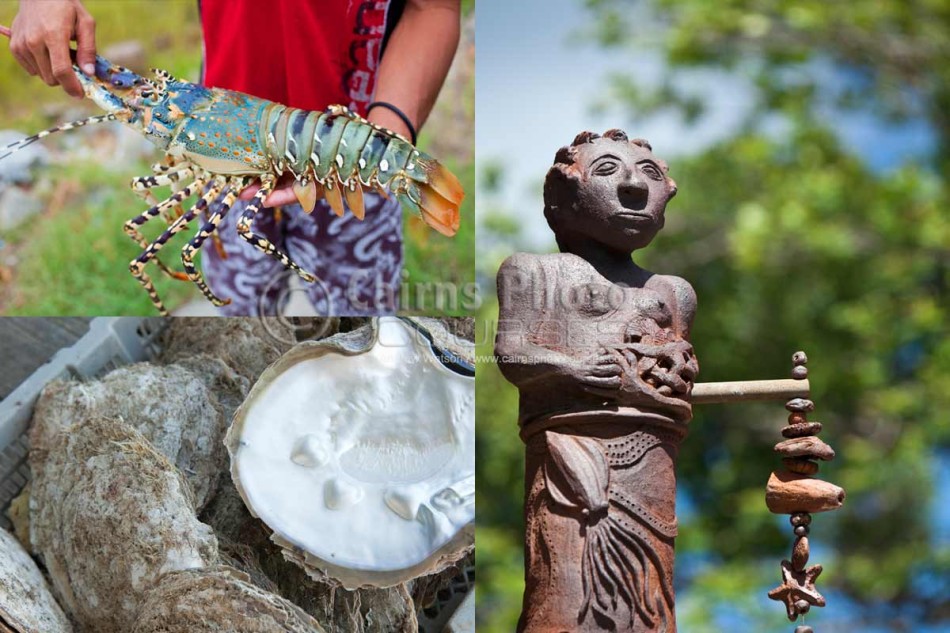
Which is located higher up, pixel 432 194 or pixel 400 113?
pixel 400 113

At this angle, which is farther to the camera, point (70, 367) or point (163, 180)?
point (163, 180)

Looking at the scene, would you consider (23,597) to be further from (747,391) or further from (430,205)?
(747,391)

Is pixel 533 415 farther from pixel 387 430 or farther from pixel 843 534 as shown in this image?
pixel 843 534

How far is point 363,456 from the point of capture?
2824 mm

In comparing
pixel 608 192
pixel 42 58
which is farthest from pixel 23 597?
pixel 608 192

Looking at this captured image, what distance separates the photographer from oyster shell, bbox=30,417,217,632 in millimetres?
2584

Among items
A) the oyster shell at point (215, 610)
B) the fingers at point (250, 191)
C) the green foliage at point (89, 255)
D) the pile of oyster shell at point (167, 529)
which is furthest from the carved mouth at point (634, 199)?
the green foliage at point (89, 255)

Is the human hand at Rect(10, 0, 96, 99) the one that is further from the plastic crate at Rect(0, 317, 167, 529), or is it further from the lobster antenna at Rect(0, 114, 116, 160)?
the plastic crate at Rect(0, 317, 167, 529)

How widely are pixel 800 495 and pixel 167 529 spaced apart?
1259mm

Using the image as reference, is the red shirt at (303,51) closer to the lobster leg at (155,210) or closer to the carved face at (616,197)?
the lobster leg at (155,210)

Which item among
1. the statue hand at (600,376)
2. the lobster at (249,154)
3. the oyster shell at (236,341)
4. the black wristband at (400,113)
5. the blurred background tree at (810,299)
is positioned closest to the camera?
the statue hand at (600,376)

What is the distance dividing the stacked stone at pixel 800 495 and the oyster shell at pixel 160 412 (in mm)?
1168

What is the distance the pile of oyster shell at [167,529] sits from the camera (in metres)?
2.51

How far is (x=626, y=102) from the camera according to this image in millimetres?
6605
